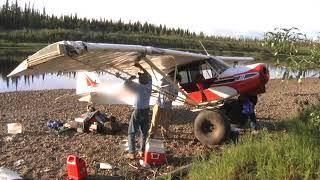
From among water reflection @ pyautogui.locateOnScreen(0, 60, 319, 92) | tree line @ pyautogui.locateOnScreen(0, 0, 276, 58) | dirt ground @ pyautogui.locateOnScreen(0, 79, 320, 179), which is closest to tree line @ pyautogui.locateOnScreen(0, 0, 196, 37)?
tree line @ pyautogui.locateOnScreen(0, 0, 276, 58)

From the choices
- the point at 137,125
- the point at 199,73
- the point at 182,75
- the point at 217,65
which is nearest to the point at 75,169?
the point at 137,125

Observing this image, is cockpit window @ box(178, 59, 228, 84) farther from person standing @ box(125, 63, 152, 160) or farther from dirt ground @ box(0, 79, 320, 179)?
person standing @ box(125, 63, 152, 160)

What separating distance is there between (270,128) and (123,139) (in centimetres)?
332

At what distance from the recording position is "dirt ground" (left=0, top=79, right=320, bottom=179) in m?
8.12

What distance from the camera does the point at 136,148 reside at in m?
9.20

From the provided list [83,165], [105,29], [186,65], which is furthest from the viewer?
[105,29]

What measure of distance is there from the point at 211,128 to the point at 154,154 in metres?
2.10

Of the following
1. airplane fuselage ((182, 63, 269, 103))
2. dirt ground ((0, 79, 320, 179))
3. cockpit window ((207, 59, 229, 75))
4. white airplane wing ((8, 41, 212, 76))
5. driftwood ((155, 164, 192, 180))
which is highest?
white airplane wing ((8, 41, 212, 76))

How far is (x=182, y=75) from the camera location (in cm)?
1171

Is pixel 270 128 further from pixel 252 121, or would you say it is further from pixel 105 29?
pixel 105 29

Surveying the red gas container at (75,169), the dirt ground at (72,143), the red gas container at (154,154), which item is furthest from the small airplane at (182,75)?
the red gas container at (75,169)

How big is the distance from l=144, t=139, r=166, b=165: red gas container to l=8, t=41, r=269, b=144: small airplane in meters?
1.25

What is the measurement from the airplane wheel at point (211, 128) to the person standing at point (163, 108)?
70cm

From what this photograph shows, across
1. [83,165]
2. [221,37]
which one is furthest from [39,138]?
[221,37]
